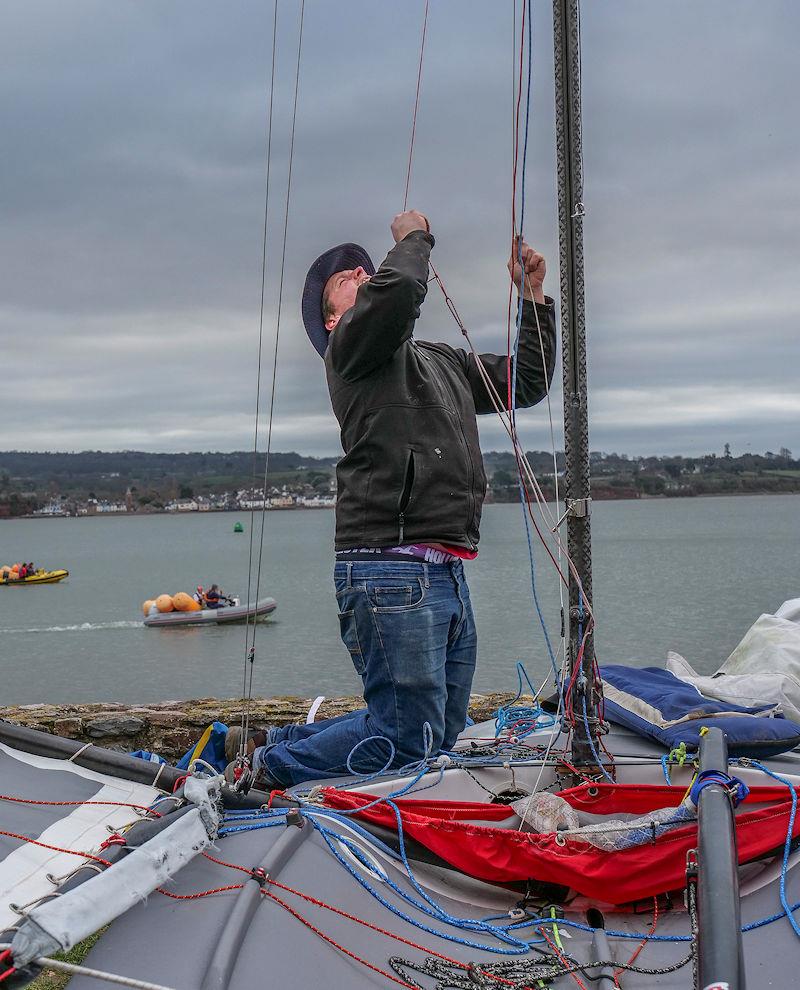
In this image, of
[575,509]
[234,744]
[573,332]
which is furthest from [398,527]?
[234,744]

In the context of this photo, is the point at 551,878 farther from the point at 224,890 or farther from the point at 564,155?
the point at 564,155

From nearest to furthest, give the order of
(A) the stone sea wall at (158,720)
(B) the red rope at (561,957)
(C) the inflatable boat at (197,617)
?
(B) the red rope at (561,957) < (A) the stone sea wall at (158,720) < (C) the inflatable boat at (197,617)

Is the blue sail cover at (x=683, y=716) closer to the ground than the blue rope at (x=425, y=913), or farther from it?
farther from it

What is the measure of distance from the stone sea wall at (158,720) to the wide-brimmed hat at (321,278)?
273cm

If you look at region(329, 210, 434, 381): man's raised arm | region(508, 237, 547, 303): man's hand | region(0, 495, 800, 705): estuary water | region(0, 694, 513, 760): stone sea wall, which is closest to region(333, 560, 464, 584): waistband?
region(329, 210, 434, 381): man's raised arm

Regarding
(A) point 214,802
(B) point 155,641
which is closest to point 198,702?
(A) point 214,802

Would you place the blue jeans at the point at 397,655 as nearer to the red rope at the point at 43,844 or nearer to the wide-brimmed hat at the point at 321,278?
the wide-brimmed hat at the point at 321,278

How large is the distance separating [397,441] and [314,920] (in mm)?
1873

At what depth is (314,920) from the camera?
2521 millimetres

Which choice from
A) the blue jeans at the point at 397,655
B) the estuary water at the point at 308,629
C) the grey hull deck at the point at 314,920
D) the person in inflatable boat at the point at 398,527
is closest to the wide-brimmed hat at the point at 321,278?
the person in inflatable boat at the point at 398,527

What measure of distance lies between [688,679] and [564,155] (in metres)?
2.76

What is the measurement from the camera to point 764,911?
8.99 ft

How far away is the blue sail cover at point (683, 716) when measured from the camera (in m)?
3.72

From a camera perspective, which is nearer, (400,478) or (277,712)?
(400,478)
